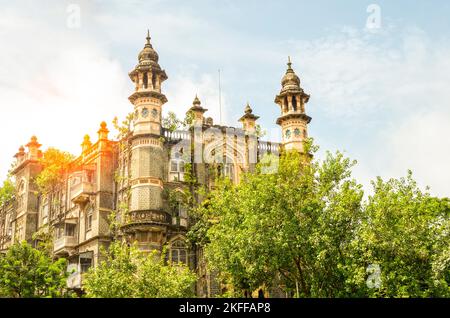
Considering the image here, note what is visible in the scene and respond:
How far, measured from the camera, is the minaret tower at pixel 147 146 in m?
37.7

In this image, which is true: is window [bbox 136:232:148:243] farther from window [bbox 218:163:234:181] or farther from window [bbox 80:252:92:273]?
window [bbox 218:163:234:181]

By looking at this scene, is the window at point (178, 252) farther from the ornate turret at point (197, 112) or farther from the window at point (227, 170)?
the ornate turret at point (197, 112)

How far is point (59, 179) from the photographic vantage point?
47719mm

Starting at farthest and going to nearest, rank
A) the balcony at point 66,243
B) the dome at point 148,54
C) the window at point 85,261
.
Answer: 1. the balcony at point 66,243
2. the dome at point 148,54
3. the window at point 85,261

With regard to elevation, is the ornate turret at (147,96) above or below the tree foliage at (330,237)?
above

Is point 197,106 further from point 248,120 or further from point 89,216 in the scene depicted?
point 89,216

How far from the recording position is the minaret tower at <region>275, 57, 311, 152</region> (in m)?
44.1

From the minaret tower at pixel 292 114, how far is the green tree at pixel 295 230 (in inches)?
482

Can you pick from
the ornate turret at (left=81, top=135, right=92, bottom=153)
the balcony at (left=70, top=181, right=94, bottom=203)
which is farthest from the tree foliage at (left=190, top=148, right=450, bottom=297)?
the ornate turret at (left=81, top=135, right=92, bottom=153)

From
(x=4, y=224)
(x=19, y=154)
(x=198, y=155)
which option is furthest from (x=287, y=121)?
(x=4, y=224)

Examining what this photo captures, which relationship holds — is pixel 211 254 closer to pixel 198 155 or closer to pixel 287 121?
pixel 198 155

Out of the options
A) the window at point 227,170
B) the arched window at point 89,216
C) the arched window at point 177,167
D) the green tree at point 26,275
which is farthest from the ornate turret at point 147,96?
the green tree at point 26,275

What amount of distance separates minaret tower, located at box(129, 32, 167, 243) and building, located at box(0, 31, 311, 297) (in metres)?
0.06

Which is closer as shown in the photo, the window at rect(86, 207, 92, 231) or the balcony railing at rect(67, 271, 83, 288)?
the balcony railing at rect(67, 271, 83, 288)
